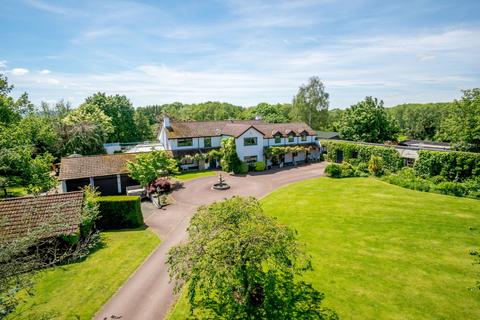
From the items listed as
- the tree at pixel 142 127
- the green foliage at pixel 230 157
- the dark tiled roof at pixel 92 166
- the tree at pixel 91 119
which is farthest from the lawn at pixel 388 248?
the tree at pixel 142 127

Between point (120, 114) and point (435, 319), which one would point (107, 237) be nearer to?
point (435, 319)

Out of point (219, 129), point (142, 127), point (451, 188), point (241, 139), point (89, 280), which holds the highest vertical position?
point (142, 127)

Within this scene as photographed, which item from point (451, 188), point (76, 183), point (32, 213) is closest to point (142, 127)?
point (76, 183)

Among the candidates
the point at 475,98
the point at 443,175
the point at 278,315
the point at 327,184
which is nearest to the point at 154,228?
→ the point at 278,315

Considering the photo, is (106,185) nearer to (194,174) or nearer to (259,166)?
(194,174)

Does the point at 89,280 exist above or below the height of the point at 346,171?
below

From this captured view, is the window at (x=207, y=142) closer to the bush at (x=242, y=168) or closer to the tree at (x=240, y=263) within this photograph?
the bush at (x=242, y=168)
